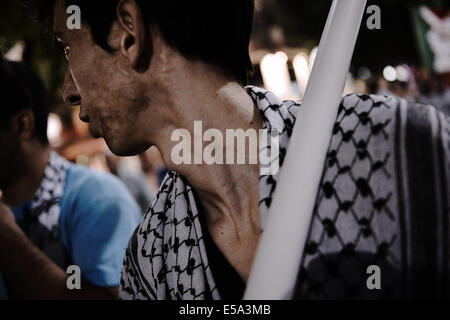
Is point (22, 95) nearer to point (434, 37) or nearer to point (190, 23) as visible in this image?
point (190, 23)

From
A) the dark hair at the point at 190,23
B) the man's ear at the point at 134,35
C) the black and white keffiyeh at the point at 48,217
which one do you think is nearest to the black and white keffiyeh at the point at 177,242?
the dark hair at the point at 190,23

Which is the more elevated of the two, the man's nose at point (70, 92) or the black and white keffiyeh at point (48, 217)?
the man's nose at point (70, 92)

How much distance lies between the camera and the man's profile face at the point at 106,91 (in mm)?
1238

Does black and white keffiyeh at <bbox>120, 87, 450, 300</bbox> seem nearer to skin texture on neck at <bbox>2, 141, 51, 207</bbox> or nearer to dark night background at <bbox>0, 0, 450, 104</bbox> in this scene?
skin texture on neck at <bbox>2, 141, 51, 207</bbox>

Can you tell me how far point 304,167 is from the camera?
993 millimetres

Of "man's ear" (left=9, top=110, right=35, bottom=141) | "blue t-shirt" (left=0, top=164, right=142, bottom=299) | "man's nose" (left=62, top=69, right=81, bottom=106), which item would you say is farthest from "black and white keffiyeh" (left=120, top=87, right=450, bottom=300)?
"man's ear" (left=9, top=110, right=35, bottom=141)

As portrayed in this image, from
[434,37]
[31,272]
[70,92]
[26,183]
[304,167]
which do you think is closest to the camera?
[304,167]

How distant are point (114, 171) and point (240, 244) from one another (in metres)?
5.23

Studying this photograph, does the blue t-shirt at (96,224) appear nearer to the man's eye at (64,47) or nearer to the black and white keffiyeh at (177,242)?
the black and white keffiyeh at (177,242)

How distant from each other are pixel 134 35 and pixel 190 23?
0.52 feet

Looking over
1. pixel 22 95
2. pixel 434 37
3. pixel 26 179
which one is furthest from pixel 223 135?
pixel 434 37

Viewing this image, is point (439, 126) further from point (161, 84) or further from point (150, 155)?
point (150, 155)

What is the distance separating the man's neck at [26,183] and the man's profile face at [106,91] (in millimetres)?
1111

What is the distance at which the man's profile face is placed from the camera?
4.06 feet
